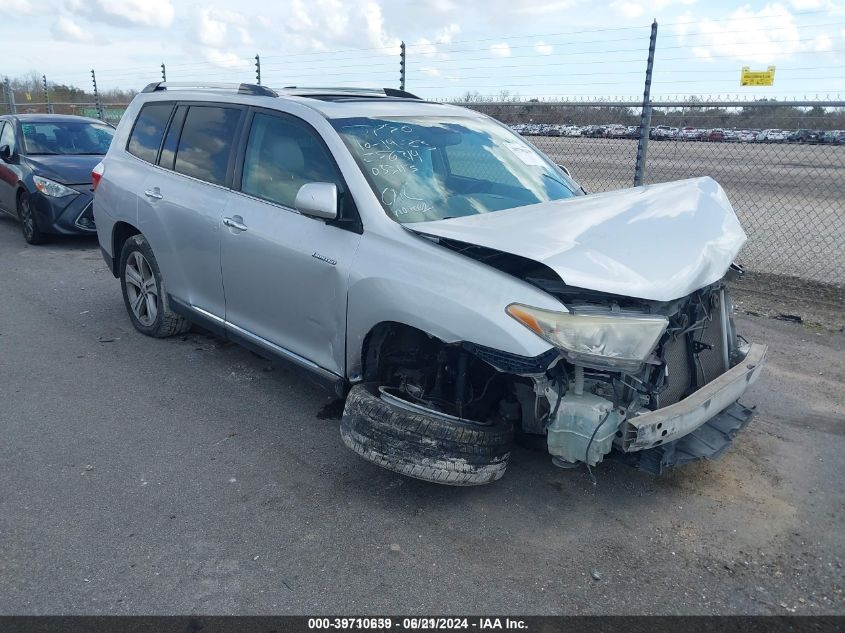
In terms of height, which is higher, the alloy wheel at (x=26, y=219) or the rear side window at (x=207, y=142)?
the rear side window at (x=207, y=142)

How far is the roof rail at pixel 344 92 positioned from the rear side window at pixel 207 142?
17.5 inches

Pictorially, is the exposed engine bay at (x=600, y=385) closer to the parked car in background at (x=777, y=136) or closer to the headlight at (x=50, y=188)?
the parked car in background at (x=777, y=136)

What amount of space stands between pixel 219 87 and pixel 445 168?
2064mm

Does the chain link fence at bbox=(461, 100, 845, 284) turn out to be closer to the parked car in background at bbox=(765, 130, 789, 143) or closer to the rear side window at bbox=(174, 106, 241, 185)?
the parked car in background at bbox=(765, 130, 789, 143)

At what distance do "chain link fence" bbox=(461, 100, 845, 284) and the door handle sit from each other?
5.17 metres

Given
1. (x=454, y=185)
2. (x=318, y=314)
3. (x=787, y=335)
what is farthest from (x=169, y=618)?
(x=787, y=335)

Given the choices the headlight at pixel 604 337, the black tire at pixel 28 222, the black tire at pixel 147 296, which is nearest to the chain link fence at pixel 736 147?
the headlight at pixel 604 337

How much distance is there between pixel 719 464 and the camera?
3.88m

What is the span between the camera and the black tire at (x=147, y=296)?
543 cm

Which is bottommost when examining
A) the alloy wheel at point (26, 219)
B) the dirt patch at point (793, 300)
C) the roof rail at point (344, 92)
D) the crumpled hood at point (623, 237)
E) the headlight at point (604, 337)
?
the dirt patch at point (793, 300)

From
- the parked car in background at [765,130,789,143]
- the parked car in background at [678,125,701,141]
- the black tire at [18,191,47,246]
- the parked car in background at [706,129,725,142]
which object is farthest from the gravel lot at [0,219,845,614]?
the black tire at [18,191,47,246]

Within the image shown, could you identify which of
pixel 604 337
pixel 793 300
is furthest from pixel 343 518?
pixel 793 300

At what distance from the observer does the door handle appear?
427 cm

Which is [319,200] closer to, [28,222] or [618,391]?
[618,391]
